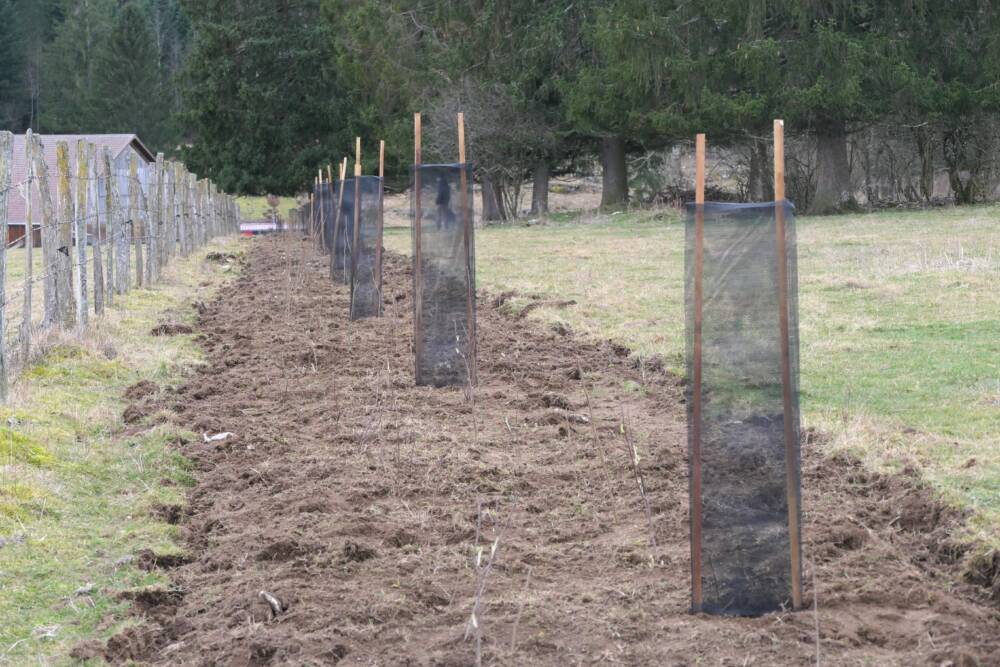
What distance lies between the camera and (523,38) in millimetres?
32375

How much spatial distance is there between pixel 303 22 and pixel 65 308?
38.8 metres

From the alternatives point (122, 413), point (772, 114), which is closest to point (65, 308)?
point (122, 413)

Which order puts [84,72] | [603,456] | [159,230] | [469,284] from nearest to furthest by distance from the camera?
[603,456], [469,284], [159,230], [84,72]

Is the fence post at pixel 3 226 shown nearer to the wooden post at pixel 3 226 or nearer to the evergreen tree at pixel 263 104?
the wooden post at pixel 3 226

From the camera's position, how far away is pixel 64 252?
36.4 ft

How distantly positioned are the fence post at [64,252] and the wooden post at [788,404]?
8.05m

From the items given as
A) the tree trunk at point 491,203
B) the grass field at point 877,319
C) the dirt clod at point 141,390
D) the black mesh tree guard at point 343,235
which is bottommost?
the dirt clod at point 141,390

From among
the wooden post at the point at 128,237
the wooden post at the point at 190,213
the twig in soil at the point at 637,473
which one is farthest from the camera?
the wooden post at the point at 190,213

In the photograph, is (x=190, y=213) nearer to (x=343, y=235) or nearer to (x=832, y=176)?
(x=343, y=235)

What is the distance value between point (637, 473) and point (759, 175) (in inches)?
1061

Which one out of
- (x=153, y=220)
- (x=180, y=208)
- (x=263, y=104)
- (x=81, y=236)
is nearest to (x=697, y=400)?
(x=81, y=236)

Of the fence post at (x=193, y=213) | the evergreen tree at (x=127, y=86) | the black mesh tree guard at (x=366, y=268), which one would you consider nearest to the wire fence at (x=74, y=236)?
the fence post at (x=193, y=213)

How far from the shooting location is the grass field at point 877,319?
6.50 meters

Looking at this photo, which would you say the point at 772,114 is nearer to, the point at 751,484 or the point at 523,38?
the point at 523,38
